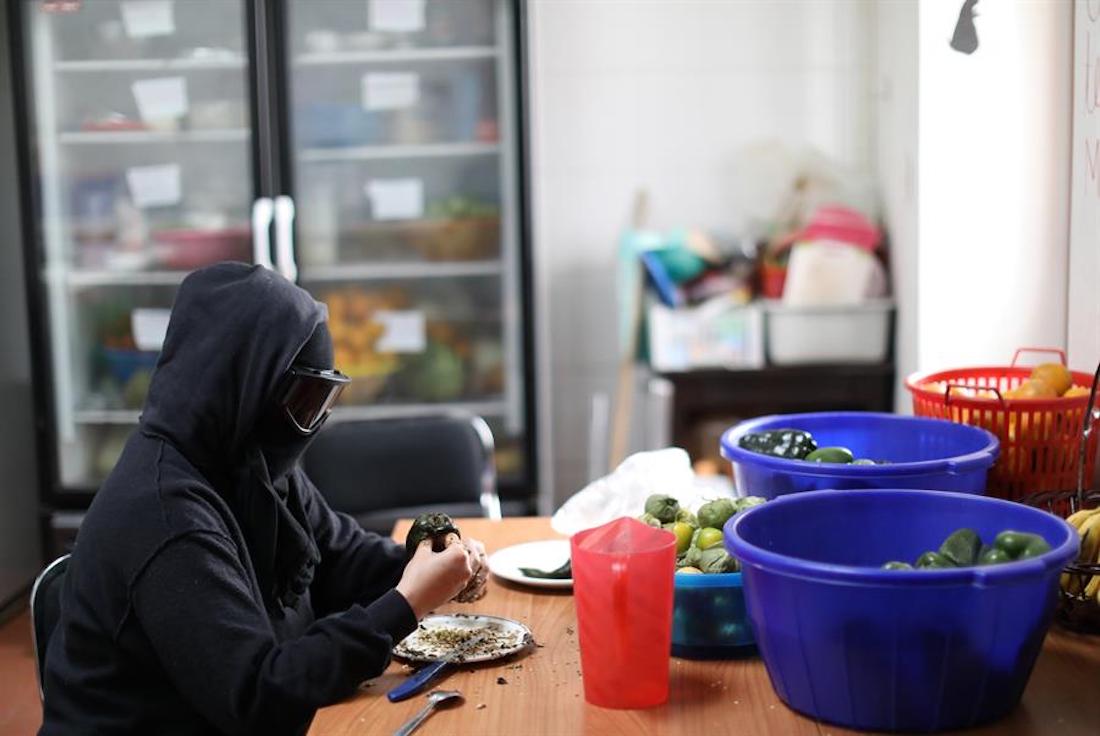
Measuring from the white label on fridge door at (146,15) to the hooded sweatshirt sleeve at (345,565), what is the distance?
249 centimetres

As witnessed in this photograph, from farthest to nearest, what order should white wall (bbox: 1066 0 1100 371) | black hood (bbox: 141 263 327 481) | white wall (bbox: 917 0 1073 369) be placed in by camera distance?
white wall (bbox: 917 0 1073 369) < white wall (bbox: 1066 0 1100 371) < black hood (bbox: 141 263 327 481)

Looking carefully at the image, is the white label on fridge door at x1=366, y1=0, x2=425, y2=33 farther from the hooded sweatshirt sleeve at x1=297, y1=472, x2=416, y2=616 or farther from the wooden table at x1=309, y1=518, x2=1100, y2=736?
the wooden table at x1=309, y1=518, x2=1100, y2=736

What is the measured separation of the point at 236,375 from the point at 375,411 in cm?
249

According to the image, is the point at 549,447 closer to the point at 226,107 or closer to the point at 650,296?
the point at 650,296

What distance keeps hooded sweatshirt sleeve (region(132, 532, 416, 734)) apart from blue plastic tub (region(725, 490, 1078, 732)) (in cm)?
50

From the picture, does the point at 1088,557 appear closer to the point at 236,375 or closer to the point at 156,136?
the point at 236,375

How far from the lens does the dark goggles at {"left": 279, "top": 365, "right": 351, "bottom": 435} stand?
1683 mm

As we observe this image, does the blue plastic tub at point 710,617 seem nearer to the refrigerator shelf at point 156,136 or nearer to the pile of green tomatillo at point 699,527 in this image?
the pile of green tomatillo at point 699,527

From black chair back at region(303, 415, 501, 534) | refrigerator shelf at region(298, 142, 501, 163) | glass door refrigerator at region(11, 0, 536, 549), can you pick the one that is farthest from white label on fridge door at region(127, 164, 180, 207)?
black chair back at region(303, 415, 501, 534)

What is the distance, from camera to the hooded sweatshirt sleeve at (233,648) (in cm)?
153

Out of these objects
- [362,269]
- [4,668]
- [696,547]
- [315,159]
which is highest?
[315,159]

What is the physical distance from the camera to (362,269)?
4113mm

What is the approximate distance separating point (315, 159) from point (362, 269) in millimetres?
376

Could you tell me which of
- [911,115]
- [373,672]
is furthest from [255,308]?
[911,115]
